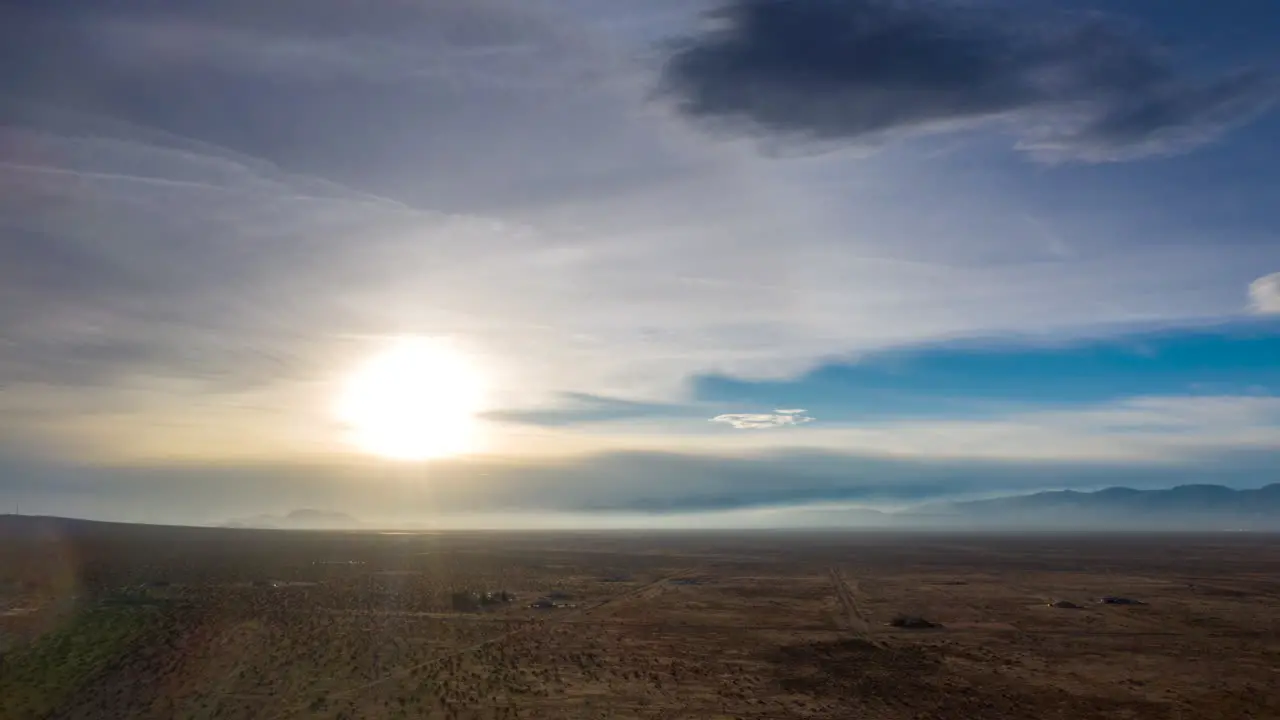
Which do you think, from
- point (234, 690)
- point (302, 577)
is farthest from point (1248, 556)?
point (234, 690)

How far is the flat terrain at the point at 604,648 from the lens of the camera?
34219 millimetres

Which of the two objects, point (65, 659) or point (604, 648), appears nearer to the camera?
point (65, 659)

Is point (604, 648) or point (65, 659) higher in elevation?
point (65, 659)

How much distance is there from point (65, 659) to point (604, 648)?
90.8ft

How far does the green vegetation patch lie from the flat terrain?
0.46ft

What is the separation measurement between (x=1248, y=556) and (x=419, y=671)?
6544 inches

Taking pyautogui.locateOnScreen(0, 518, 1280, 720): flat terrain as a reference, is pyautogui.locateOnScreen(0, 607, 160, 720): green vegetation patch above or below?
above

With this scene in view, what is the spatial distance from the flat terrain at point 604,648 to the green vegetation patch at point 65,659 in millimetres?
141

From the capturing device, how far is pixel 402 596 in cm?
6744

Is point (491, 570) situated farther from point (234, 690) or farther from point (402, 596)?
point (234, 690)

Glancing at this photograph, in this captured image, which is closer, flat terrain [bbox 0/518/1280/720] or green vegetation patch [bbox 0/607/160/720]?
green vegetation patch [bbox 0/607/160/720]

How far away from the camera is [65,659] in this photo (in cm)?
3772

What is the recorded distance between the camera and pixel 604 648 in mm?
46438

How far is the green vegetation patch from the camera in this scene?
105 feet
